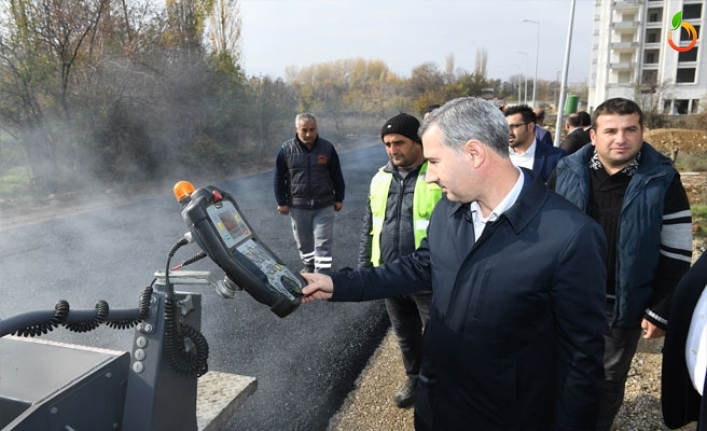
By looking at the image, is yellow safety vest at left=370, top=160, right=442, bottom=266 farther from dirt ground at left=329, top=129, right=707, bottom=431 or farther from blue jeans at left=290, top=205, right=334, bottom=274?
blue jeans at left=290, top=205, right=334, bottom=274

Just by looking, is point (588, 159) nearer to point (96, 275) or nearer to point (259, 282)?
point (259, 282)

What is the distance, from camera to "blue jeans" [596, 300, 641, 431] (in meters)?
2.65

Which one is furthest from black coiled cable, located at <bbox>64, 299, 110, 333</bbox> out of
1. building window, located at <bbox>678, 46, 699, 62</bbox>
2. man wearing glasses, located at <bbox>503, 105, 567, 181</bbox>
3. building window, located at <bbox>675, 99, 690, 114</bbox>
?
building window, located at <bbox>678, 46, 699, 62</bbox>

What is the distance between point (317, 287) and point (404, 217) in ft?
4.26

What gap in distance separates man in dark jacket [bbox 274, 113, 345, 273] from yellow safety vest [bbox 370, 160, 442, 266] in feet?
7.30

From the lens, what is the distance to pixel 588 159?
2781 mm

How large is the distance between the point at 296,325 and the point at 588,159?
283cm

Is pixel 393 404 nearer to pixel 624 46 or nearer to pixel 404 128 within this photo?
pixel 404 128

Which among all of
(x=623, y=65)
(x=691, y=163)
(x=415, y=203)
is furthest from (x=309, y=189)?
(x=623, y=65)

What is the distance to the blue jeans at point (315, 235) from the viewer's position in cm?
552

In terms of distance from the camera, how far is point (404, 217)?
10.1 ft

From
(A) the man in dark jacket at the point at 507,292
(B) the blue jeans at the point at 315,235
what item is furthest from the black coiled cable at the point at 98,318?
(B) the blue jeans at the point at 315,235

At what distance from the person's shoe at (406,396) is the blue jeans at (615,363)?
1090 mm

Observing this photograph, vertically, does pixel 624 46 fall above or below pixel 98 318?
above
